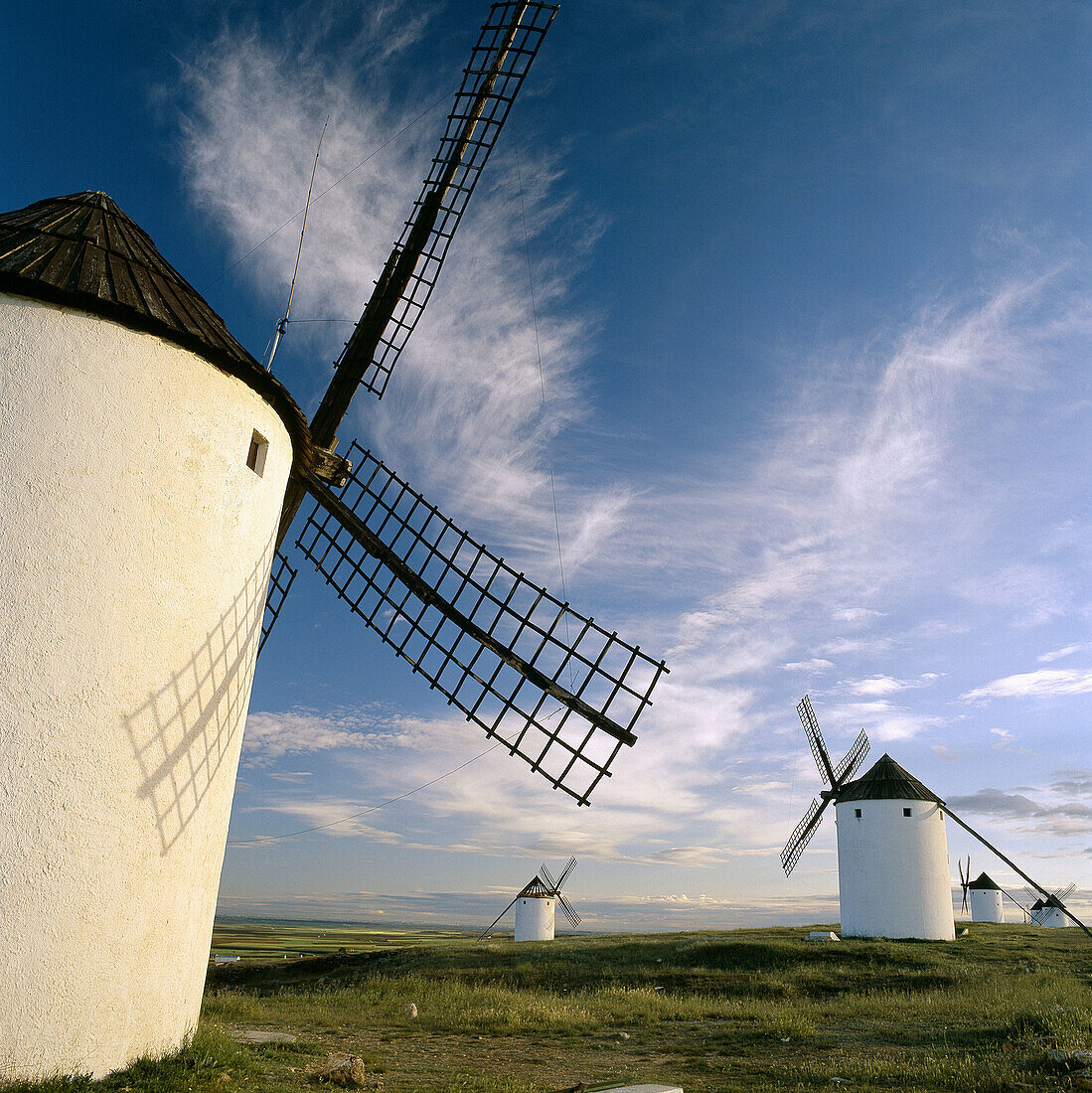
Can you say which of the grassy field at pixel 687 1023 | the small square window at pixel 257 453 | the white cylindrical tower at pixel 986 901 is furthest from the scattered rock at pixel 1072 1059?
the white cylindrical tower at pixel 986 901

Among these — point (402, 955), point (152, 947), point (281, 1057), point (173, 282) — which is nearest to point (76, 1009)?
point (152, 947)

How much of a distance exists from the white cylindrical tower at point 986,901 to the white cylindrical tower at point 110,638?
47.6m

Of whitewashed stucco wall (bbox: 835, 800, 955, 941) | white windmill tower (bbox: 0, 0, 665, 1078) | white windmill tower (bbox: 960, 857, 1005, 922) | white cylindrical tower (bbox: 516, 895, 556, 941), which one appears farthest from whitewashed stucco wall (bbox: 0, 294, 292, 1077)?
white windmill tower (bbox: 960, 857, 1005, 922)

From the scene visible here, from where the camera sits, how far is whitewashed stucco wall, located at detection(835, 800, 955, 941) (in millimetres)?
21844

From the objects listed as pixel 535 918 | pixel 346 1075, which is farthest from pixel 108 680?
pixel 535 918

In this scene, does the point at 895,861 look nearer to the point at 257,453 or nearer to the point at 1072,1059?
the point at 1072,1059

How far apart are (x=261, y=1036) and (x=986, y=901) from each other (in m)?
45.9

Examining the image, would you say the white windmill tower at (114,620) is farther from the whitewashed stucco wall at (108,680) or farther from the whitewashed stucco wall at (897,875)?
the whitewashed stucco wall at (897,875)

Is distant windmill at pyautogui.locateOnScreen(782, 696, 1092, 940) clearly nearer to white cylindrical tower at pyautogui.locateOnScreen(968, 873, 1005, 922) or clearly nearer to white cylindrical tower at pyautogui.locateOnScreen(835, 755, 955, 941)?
white cylindrical tower at pyautogui.locateOnScreen(835, 755, 955, 941)

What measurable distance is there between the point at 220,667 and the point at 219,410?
8.05ft

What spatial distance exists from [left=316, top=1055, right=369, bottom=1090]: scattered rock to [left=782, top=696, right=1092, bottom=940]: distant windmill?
2038cm

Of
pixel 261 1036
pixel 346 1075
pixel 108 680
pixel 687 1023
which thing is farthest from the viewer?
pixel 687 1023

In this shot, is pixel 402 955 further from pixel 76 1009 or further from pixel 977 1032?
pixel 76 1009

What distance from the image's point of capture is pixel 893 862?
22.3m
